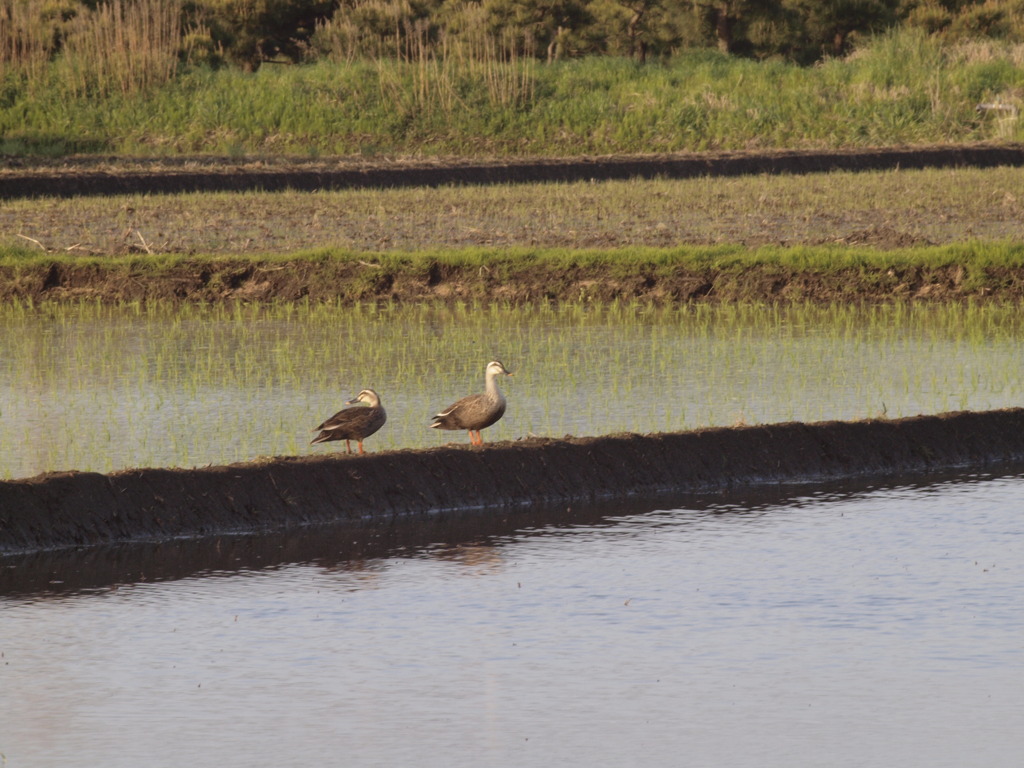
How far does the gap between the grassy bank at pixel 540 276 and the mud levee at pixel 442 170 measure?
685 centimetres

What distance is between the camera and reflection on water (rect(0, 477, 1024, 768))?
5258 millimetres

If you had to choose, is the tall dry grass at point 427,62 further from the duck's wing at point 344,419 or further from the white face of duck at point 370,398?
the duck's wing at point 344,419

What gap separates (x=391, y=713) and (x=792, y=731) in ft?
3.98

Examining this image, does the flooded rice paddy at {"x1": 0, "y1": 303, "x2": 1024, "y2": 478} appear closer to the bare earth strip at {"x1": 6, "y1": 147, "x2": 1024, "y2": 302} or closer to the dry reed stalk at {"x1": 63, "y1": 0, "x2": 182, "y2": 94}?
the bare earth strip at {"x1": 6, "y1": 147, "x2": 1024, "y2": 302}

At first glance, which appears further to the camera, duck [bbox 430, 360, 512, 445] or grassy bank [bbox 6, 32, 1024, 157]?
grassy bank [bbox 6, 32, 1024, 157]

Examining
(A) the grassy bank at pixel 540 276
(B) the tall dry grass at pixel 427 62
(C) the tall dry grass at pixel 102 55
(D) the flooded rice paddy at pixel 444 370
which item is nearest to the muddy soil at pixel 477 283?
(A) the grassy bank at pixel 540 276

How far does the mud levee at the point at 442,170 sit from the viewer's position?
2491 cm

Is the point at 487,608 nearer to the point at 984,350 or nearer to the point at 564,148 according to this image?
the point at 984,350

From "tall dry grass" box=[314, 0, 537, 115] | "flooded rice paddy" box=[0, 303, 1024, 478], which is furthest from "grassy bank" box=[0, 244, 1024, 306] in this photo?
"tall dry grass" box=[314, 0, 537, 115]

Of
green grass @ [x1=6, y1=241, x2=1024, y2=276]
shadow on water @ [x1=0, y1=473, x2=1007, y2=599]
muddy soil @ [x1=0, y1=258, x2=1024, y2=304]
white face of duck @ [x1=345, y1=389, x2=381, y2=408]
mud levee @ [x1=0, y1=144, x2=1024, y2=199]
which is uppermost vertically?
white face of duck @ [x1=345, y1=389, x2=381, y2=408]

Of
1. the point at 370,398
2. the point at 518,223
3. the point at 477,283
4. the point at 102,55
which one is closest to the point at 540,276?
the point at 477,283

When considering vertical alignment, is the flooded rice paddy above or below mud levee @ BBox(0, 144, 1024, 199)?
above

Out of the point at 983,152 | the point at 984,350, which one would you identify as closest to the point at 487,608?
the point at 984,350

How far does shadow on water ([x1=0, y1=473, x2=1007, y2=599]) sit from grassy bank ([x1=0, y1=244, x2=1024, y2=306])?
7425mm
